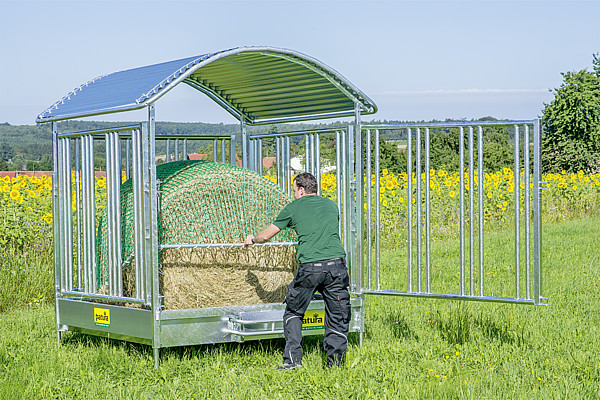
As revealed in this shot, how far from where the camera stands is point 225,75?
303 inches

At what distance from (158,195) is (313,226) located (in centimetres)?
143

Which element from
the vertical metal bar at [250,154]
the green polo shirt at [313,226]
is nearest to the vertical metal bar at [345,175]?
the green polo shirt at [313,226]

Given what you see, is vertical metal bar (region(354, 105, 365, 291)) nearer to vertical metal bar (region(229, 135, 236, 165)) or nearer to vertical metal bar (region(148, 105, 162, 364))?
vertical metal bar (region(148, 105, 162, 364))

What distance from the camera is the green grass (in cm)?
551

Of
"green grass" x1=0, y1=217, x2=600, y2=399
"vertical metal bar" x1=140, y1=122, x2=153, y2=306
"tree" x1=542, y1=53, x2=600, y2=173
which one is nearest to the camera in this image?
"green grass" x1=0, y1=217, x2=600, y2=399

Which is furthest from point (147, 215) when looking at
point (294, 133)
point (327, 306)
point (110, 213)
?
point (294, 133)

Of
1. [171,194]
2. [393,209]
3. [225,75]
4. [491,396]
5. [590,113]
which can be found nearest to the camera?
[491,396]

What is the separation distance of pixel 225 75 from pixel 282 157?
1110mm

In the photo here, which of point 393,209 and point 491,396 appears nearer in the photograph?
point 491,396

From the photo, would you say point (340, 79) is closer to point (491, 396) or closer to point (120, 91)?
point (120, 91)

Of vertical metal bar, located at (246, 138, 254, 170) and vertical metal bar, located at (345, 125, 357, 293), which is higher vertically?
vertical metal bar, located at (246, 138, 254, 170)

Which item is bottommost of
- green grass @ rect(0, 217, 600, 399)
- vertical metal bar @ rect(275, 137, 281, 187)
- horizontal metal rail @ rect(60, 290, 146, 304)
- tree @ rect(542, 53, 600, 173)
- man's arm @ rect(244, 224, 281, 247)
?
green grass @ rect(0, 217, 600, 399)

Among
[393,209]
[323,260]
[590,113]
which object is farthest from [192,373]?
[590,113]

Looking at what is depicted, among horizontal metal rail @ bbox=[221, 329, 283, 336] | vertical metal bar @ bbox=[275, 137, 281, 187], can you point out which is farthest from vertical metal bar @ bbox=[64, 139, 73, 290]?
vertical metal bar @ bbox=[275, 137, 281, 187]
